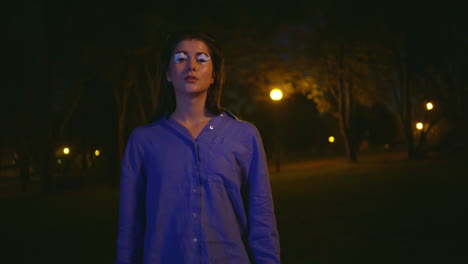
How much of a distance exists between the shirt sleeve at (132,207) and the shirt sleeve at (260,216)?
2.02 ft

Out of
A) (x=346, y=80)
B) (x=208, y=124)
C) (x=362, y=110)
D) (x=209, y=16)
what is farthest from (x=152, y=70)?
(x=362, y=110)

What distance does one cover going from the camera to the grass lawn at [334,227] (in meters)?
6.18

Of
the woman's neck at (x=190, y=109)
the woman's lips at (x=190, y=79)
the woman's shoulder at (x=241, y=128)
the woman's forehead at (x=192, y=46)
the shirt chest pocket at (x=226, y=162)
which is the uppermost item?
the woman's forehead at (x=192, y=46)

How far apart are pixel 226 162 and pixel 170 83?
68 cm

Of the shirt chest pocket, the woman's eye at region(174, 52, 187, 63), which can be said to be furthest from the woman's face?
the shirt chest pocket

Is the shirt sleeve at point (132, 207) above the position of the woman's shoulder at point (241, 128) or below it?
below

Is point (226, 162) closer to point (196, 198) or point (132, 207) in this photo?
point (196, 198)

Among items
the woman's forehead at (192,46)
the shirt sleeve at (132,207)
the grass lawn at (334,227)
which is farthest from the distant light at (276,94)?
the shirt sleeve at (132,207)

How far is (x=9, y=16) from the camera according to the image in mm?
13836

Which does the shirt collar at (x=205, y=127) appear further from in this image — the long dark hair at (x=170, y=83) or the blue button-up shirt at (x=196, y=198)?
Answer: the long dark hair at (x=170, y=83)

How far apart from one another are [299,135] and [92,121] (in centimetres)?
4616

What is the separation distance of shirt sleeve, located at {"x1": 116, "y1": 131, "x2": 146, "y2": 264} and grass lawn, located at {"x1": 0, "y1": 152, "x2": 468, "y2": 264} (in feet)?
13.0

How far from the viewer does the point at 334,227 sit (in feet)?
25.8

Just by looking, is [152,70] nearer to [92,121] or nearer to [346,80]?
[92,121]
